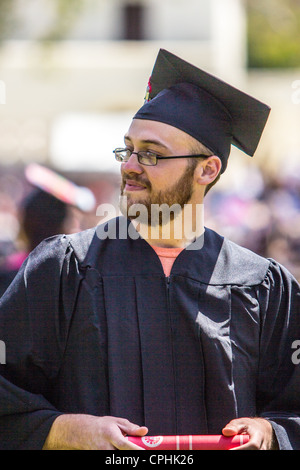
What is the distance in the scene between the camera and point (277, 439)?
262 centimetres

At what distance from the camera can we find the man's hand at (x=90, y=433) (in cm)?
244

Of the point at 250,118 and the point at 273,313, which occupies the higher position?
the point at 250,118

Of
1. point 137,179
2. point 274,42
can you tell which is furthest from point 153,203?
point 274,42

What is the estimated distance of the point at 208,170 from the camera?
297cm

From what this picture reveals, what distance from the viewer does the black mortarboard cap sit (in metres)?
2.95

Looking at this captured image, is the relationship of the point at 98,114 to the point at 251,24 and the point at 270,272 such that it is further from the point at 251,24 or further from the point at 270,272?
the point at 270,272

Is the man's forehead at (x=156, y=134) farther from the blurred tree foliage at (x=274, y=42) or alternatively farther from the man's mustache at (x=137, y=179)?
the blurred tree foliage at (x=274, y=42)

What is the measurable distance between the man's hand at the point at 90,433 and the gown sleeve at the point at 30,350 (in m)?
0.05

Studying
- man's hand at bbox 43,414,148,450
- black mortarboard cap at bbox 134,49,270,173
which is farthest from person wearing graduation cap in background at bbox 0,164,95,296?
man's hand at bbox 43,414,148,450

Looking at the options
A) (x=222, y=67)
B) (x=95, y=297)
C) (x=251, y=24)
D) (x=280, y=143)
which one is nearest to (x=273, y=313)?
(x=95, y=297)

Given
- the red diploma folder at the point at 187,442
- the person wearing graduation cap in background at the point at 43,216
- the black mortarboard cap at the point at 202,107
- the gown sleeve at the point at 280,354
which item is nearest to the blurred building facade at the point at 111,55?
the person wearing graduation cap in background at the point at 43,216

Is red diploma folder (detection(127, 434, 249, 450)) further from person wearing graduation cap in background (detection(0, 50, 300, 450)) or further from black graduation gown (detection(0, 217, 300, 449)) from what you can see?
black graduation gown (detection(0, 217, 300, 449))
